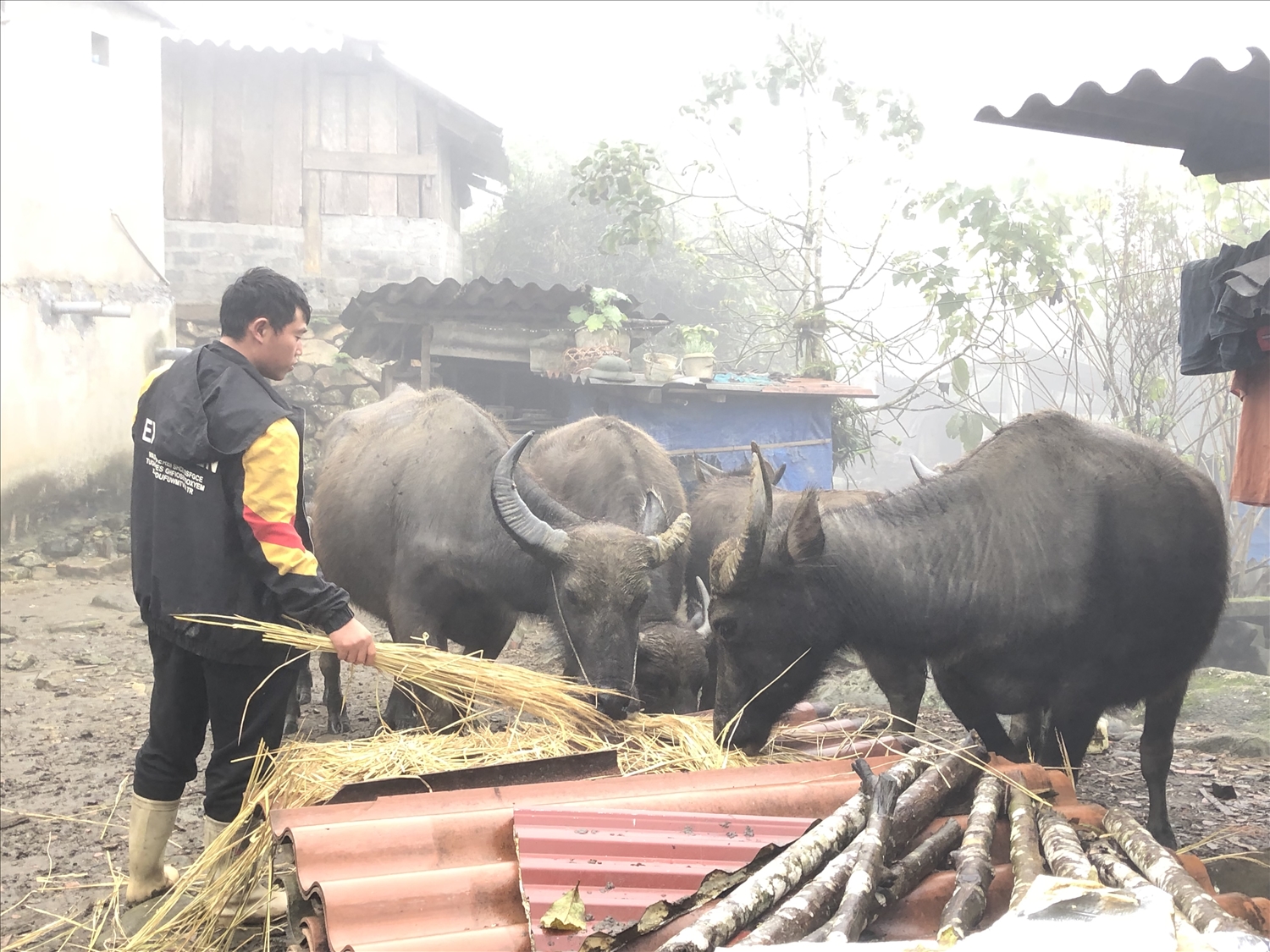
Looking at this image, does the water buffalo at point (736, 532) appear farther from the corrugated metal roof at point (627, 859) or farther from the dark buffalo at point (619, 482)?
the corrugated metal roof at point (627, 859)

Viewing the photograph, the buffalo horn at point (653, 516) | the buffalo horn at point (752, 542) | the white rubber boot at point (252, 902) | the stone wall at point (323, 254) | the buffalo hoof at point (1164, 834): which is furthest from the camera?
the stone wall at point (323, 254)

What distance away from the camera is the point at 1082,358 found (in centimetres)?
1620

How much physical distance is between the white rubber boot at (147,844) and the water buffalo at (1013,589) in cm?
219

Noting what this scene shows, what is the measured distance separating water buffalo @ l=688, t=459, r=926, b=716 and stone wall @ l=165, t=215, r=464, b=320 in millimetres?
9889

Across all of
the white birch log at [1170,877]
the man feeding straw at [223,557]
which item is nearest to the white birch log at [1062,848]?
the white birch log at [1170,877]

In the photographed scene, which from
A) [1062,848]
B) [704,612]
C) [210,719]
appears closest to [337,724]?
[704,612]

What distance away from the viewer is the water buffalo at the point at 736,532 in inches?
193

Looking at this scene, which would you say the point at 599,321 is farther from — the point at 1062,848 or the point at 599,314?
the point at 1062,848

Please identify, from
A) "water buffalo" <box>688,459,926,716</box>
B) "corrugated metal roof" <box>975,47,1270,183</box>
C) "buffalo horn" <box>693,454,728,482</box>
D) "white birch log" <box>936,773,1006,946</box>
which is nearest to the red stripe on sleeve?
"water buffalo" <box>688,459,926,716</box>

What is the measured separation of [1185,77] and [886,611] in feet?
7.62

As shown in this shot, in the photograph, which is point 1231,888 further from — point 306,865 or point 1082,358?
point 1082,358

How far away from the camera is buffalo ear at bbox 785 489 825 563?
14.0ft

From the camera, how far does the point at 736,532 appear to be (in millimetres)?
6203

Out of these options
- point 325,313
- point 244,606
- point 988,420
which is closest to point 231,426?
point 244,606
